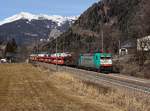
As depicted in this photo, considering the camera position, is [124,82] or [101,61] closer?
[124,82]

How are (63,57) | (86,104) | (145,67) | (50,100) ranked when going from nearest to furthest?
(86,104) < (50,100) < (145,67) < (63,57)

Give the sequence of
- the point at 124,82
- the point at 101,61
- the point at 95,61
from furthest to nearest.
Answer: the point at 95,61 → the point at 101,61 → the point at 124,82

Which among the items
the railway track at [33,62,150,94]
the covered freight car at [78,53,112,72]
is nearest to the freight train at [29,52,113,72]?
the covered freight car at [78,53,112,72]

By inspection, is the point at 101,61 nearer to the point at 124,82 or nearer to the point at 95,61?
the point at 95,61

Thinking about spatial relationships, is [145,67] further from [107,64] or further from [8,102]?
[8,102]

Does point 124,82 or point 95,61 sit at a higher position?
point 95,61

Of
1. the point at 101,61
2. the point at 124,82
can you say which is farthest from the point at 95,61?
the point at 124,82

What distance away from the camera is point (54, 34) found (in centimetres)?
5672

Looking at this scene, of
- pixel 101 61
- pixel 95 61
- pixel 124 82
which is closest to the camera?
pixel 124 82

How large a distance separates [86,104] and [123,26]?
574 ft

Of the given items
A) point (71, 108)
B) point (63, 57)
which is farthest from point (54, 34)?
point (63, 57)

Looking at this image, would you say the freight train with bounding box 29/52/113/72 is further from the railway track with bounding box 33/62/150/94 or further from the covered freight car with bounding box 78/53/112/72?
the railway track with bounding box 33/62/150/94

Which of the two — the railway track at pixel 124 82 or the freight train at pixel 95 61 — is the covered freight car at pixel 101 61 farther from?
the railway track at pixel 124 82

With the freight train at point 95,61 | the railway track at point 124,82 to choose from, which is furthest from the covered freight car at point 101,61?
the railway track at point 124,82
